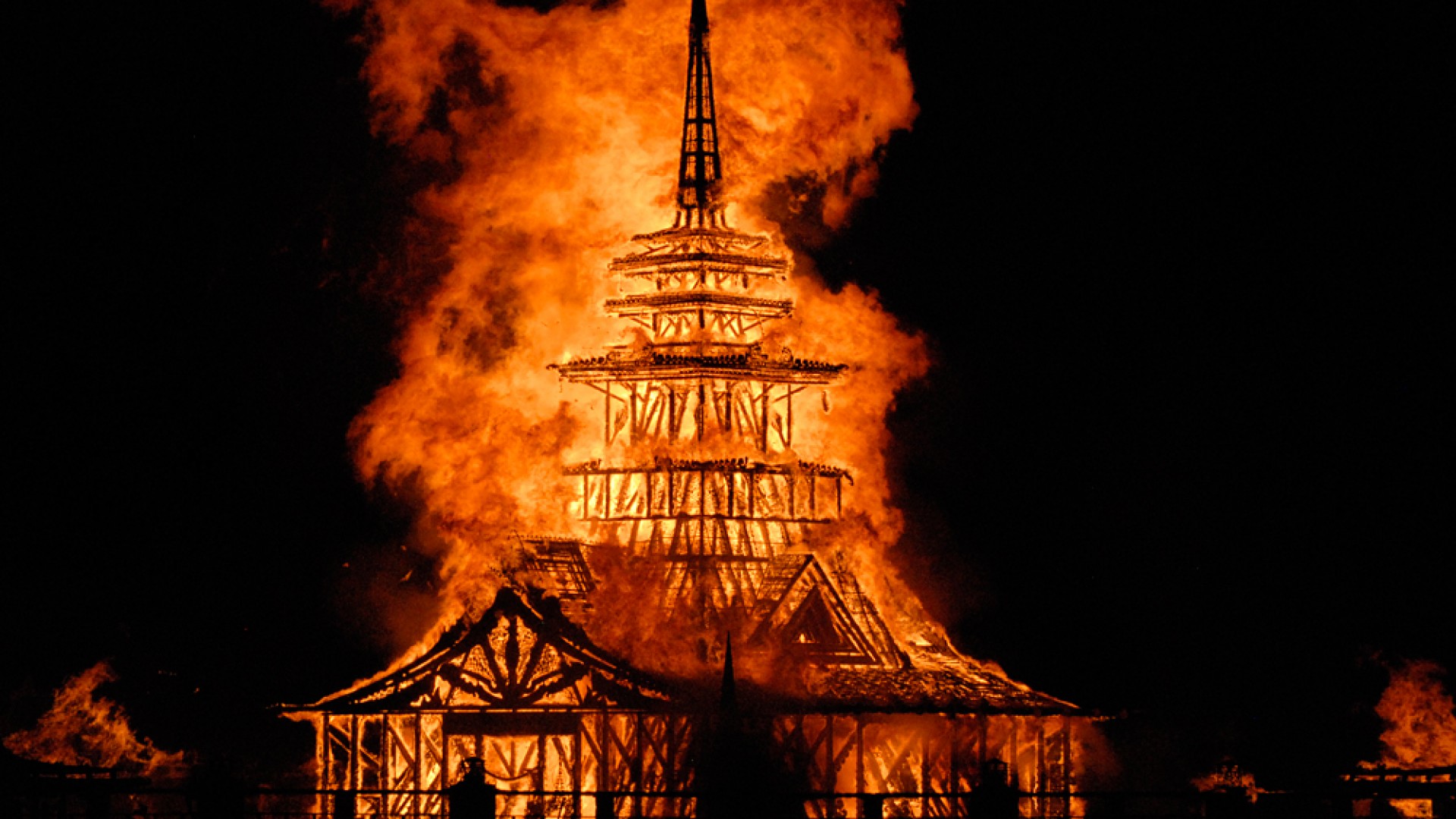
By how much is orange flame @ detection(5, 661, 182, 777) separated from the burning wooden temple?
299cm

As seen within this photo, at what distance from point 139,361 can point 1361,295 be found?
21.1 meters

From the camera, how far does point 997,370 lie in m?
53.6

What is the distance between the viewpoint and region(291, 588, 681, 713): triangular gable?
41938 millimetres

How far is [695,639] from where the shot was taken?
44.1m

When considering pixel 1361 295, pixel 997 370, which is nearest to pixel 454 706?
pixel 997 370

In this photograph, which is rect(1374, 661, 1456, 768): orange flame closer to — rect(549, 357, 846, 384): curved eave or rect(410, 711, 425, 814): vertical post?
rect(549, 357, 846, 384): curved eave

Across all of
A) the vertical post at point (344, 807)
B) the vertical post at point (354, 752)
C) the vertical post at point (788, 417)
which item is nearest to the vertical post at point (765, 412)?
the vertical post at point (788, 417)

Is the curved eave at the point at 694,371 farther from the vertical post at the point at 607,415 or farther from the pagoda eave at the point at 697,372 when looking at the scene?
the vertical post at the point at 607,415

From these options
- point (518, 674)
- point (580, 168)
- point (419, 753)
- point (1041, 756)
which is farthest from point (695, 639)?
point (580, 168)

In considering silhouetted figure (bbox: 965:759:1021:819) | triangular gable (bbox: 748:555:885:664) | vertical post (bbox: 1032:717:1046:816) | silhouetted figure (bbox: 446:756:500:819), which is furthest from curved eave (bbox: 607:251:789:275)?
silhouetted figure (bbox: 965:759:1021:819)

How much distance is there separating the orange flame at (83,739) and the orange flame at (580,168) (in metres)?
5.58

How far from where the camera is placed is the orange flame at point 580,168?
1896 inches

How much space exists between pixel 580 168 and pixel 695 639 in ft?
28.7

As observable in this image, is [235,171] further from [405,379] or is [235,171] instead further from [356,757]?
[356,757]
